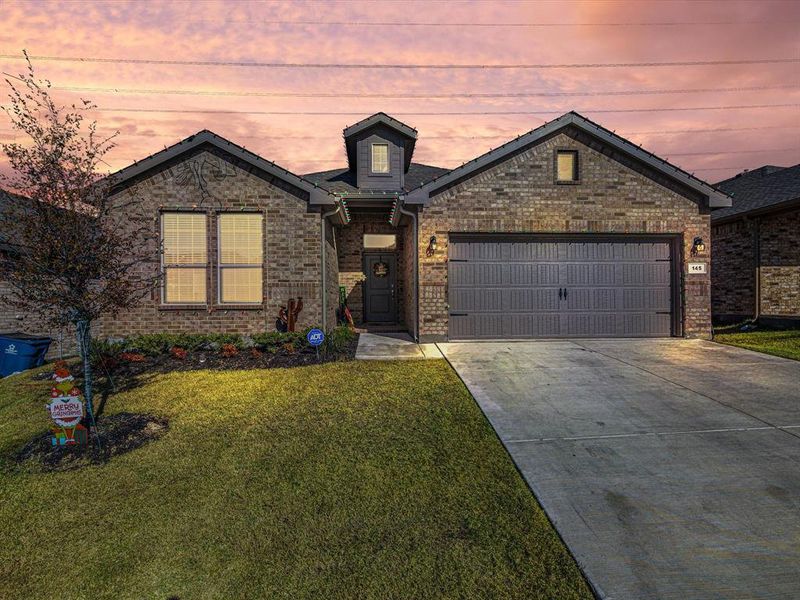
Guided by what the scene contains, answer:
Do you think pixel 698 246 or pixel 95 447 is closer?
pixel 95 447

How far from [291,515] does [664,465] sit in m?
3.35

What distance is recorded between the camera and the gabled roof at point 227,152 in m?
9.20

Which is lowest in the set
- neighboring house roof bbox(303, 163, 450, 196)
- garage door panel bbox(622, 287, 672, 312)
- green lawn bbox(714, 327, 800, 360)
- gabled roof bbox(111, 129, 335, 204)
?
green lawn bbox(714, 327, 800, 360)

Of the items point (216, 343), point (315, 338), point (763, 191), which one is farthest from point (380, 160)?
point (763, 191)

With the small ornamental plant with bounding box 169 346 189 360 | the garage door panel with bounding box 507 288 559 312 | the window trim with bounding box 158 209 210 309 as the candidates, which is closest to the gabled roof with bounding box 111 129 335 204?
the window trim with bounding box 158 209 210 309

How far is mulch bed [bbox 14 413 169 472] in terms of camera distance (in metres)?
4.09

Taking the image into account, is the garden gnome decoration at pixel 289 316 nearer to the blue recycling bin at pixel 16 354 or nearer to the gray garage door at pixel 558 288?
the gray garage door at pixel 558 288

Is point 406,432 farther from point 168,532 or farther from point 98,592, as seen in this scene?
point 98,592

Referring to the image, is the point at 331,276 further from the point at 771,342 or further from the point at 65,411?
the point at 771,342

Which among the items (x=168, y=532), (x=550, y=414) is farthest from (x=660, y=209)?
(x=168, y=532)

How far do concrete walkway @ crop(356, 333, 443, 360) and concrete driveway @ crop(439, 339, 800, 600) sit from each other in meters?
1.36

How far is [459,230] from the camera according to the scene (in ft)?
32.7

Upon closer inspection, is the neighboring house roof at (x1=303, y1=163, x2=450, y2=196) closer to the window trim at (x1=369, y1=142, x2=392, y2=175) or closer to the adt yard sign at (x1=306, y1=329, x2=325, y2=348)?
the window trim at (x1=369, y1=142, x2=392, y2=175)

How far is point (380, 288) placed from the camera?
43.0 feet
